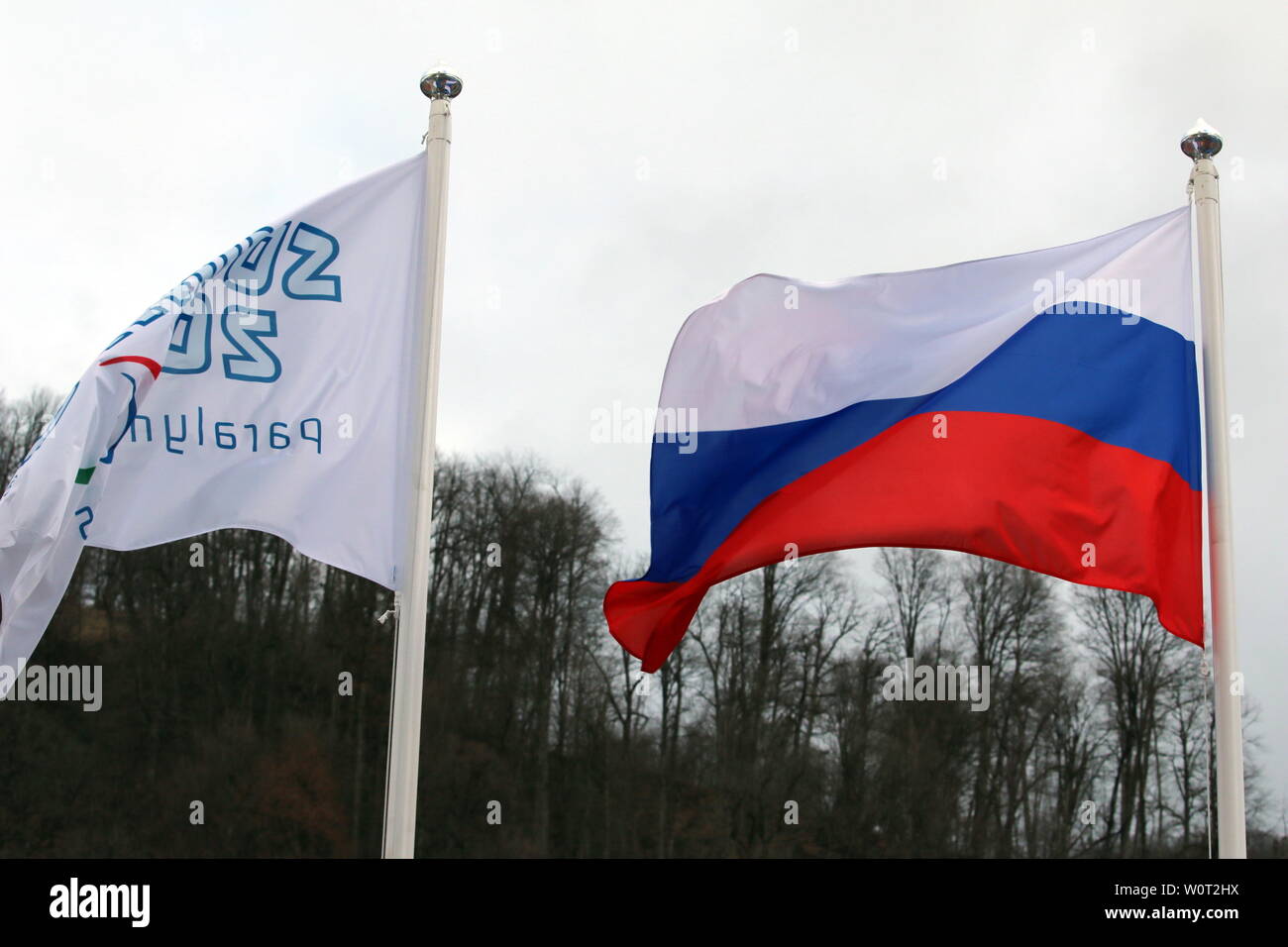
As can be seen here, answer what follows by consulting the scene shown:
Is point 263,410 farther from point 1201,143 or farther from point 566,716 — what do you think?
point 566,716

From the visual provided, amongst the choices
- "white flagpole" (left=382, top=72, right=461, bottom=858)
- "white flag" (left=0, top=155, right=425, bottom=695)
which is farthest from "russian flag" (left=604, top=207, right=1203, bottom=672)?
"white flag" (left=0, top=155, right=425, bottom=695)

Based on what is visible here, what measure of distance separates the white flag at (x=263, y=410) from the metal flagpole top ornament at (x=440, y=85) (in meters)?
0.52

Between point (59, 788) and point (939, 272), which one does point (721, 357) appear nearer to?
point (939, 272)

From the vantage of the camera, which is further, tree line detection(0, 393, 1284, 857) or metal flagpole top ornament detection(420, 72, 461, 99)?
tree line detection(0, 393, 1284, 857)

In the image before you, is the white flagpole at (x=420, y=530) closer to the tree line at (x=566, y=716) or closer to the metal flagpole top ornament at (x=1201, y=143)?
the metal flagpole top ornament at (x=1201, y=143)

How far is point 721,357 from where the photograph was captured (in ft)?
36.1

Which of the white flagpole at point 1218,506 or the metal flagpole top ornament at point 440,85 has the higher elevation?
the metal flagpole top ornament at point 440,85

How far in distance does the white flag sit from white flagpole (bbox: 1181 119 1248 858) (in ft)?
17.6

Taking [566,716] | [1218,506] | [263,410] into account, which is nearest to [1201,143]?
[1218,506]

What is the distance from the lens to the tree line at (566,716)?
2308 inches

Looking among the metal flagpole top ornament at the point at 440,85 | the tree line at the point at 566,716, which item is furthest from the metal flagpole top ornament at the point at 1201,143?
the tree line at the point at 566,716

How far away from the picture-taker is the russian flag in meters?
10.0

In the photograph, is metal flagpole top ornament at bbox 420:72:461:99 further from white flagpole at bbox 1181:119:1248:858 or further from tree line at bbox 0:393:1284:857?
tree line at bbox 0:393:1284:857
